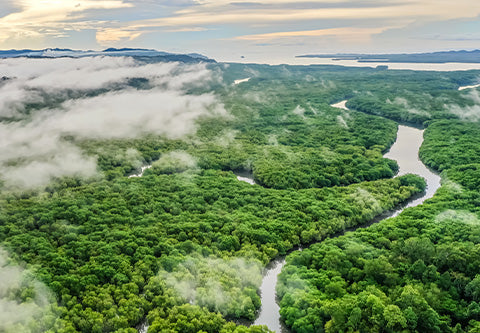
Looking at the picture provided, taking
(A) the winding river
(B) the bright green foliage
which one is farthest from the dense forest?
(A) the winding river

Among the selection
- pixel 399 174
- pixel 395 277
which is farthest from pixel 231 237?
pixel 399 174

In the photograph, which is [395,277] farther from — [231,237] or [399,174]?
[399,174]

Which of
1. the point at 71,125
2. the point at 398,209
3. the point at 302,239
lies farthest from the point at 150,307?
the point at 71,125

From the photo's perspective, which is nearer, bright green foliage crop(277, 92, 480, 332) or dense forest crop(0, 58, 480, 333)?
bright green foliage crop(277, 92, 480, 332)

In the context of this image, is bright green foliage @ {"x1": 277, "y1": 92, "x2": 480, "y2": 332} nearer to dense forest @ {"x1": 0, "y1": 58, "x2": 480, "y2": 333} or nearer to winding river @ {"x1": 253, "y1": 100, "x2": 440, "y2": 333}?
dense forest @ {"x1": 0, "y1": 58, "x2": 480, "y2": 333}

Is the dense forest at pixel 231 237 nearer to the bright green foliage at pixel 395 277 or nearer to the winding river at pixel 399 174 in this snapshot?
the bright green foliage at pixel 395 277

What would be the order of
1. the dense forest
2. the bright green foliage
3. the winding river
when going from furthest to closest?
the winding river → the dense forest → the bright green foliage

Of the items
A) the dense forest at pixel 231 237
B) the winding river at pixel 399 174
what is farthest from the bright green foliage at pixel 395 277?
the winding river at pixel 399 174
